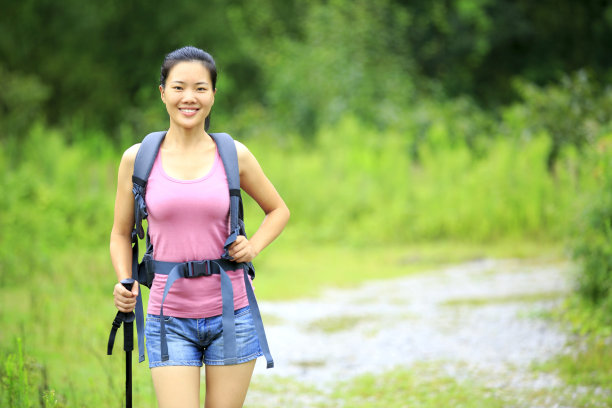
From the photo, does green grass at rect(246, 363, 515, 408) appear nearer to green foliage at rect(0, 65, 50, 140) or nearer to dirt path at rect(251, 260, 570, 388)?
dirt path at rect(251, 260, 570, 388)

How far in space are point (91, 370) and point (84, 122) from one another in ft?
36.9

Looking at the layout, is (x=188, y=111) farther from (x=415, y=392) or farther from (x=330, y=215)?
(x=330, y=215)

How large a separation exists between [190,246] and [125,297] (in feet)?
0.89

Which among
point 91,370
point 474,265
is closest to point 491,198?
point 474,265

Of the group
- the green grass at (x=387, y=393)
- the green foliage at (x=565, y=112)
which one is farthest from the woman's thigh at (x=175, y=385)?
the green foliage at (x=565, y=112)

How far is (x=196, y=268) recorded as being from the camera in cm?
288

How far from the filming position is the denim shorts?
2883 mm

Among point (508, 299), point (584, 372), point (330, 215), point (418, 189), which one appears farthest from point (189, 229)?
point (418, 189)

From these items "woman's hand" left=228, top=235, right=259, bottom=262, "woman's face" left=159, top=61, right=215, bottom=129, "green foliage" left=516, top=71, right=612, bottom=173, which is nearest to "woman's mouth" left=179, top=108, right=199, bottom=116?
"woman's face" left=159, top=61, right=215, bottom=129

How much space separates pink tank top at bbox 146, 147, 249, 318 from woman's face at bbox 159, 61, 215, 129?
0.18 metres

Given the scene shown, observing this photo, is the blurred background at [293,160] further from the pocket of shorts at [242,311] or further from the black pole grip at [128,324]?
the pocket of shorts at [242,311]

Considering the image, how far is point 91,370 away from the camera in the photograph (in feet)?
18.3

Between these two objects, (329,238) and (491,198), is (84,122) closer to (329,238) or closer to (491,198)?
(329,238)

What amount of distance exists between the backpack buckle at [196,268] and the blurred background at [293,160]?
124 centimetres
